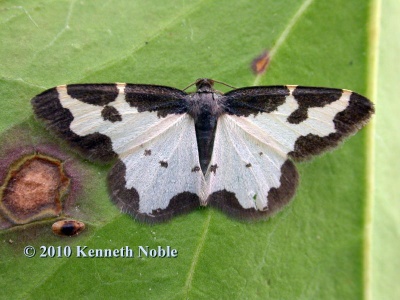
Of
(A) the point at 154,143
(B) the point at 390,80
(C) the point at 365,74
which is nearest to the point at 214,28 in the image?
(A) the point at 154,143

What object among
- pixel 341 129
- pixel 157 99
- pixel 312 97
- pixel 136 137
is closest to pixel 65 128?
pixel 136 137

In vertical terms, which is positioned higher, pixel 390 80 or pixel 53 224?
pixel 390 80

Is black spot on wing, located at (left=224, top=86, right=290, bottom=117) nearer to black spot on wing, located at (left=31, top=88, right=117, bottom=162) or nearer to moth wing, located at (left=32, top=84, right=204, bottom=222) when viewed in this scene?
moth wing, located at (left=32, top=84, right=204, bottom=222)

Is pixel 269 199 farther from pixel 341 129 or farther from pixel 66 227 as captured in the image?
pixel 66 227

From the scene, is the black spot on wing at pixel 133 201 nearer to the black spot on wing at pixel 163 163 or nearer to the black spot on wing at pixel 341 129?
the black spot on wing at pixel 163 163

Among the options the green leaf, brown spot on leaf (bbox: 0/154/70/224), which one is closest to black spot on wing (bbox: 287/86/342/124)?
the green leaf

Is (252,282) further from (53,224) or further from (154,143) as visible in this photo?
(53,224)
